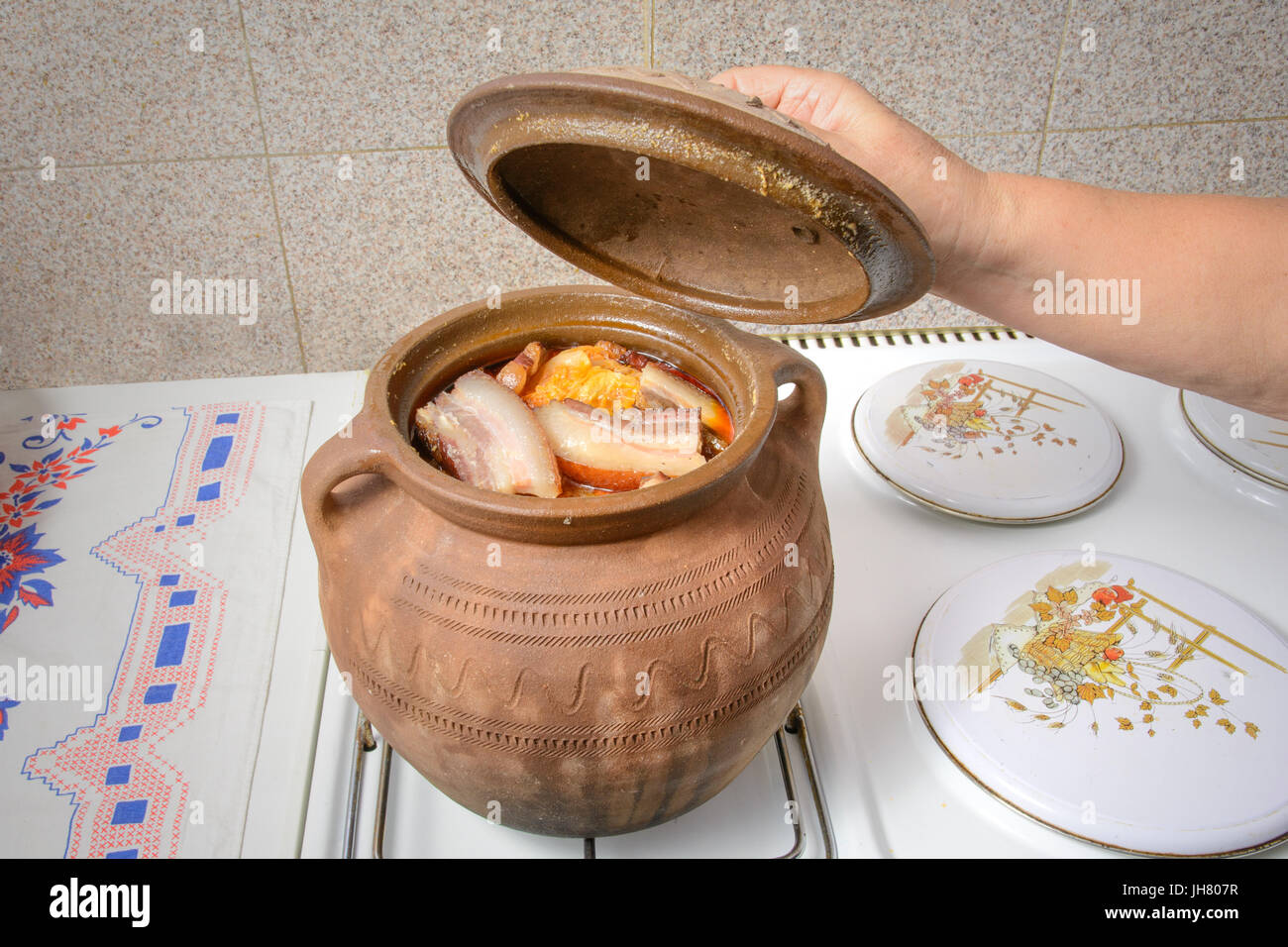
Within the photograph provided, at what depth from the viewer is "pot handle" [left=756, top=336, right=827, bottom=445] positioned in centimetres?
97

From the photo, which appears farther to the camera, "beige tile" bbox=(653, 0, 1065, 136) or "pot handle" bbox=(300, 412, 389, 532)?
"beige tile" bbox=(653, 0, 1065, 136)

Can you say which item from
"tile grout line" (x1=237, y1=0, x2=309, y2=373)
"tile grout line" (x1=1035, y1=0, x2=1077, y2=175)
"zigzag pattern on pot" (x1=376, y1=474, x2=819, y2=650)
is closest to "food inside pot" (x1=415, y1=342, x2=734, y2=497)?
"zigzag pattern on pot" (x1=376, y1=474, x2=819, y2=650)

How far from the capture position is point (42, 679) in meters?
1.21

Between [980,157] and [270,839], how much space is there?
163 centimetres

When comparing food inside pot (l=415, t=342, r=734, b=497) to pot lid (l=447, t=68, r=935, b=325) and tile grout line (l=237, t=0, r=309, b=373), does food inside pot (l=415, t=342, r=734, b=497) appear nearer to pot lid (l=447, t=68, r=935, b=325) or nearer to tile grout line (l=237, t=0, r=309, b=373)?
pot lid (l=447, t=68, r=935, b=325)

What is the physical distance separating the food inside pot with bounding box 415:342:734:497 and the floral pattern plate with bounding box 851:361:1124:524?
54 cm

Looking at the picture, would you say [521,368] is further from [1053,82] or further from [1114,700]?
[1053,82]

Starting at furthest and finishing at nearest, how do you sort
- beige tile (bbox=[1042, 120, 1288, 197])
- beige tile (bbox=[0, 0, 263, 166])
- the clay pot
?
beige tile (bbox=[1042, 120, 1288, 197])
beige tile (bbox=[0, 0, 263, 166])
the clay pot

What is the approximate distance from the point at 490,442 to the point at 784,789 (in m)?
0.51

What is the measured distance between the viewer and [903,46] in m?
1.73

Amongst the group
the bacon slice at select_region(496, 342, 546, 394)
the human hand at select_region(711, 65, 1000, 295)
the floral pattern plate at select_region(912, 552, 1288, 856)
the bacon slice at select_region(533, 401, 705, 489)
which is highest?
the human hand at select_region(711, 65, 1000, 295)

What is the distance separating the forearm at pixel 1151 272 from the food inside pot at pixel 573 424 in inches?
17.6

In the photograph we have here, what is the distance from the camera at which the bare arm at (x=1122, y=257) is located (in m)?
1.16

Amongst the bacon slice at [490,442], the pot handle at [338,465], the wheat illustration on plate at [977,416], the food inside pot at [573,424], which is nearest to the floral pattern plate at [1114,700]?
the wheat illustration on plate at [977,416]
